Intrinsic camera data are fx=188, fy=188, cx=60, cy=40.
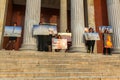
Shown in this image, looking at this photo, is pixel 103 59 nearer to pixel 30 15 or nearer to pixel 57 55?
pixel 57 55

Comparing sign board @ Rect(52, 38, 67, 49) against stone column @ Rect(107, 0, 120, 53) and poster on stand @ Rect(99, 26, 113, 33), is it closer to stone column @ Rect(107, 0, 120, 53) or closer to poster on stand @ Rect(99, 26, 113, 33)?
poster on stand @ Rect(99, 26, 113, 33)

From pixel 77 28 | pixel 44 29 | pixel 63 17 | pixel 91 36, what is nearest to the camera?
pixel 44 29

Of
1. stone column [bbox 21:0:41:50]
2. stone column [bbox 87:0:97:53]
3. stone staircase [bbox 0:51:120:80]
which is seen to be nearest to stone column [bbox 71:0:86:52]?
stone staircase [bbox 0:51:120:80]

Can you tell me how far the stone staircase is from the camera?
27.6 feet

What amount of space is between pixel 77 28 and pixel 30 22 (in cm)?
365

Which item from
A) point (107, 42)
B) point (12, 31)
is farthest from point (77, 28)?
point (12, 31)

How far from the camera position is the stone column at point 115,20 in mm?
15420

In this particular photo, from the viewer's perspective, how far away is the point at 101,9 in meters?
20.3

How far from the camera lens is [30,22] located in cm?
1415

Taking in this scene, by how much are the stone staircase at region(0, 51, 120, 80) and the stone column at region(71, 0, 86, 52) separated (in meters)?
2.29

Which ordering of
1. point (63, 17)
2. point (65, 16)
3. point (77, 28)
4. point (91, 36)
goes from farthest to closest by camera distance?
point (65, 16) < point (63, 17) < point (77, 28) < point (91, 36)

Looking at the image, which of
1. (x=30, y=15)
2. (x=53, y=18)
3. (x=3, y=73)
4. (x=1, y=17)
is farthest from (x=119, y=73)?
(x=53, y=18)

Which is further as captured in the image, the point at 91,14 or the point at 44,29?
the point at 91,14

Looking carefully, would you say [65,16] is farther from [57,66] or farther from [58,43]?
[57,66]
